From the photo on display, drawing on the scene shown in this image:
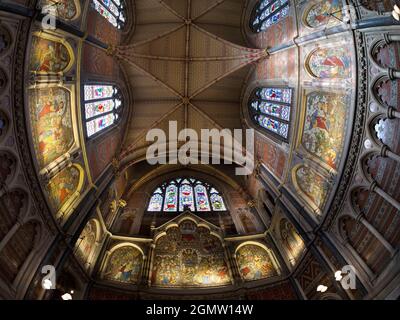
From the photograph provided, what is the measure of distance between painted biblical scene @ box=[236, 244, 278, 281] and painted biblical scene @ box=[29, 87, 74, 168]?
387 inches

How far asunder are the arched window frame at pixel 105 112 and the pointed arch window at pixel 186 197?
5.51 metres

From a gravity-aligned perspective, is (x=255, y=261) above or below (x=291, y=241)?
above

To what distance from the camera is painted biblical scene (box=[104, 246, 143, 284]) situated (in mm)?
13797

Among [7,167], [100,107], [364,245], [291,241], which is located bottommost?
[364,245]

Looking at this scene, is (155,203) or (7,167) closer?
(7,167)

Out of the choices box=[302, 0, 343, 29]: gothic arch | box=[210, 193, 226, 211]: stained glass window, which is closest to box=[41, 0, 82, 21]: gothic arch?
box=[302, 0, 343, 29]: gothic arch

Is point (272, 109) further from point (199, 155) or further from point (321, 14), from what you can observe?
point (199, 155)

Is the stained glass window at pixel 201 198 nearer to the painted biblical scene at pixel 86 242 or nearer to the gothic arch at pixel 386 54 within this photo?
the painted biblical scene at pixel 86 242

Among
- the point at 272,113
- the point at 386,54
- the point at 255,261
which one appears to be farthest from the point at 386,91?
the point at 255,261

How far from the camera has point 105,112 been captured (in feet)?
52.4

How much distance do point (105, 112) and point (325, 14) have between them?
11.4 m

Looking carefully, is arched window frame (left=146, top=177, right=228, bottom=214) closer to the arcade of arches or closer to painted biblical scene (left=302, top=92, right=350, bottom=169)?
the arcade of arches
